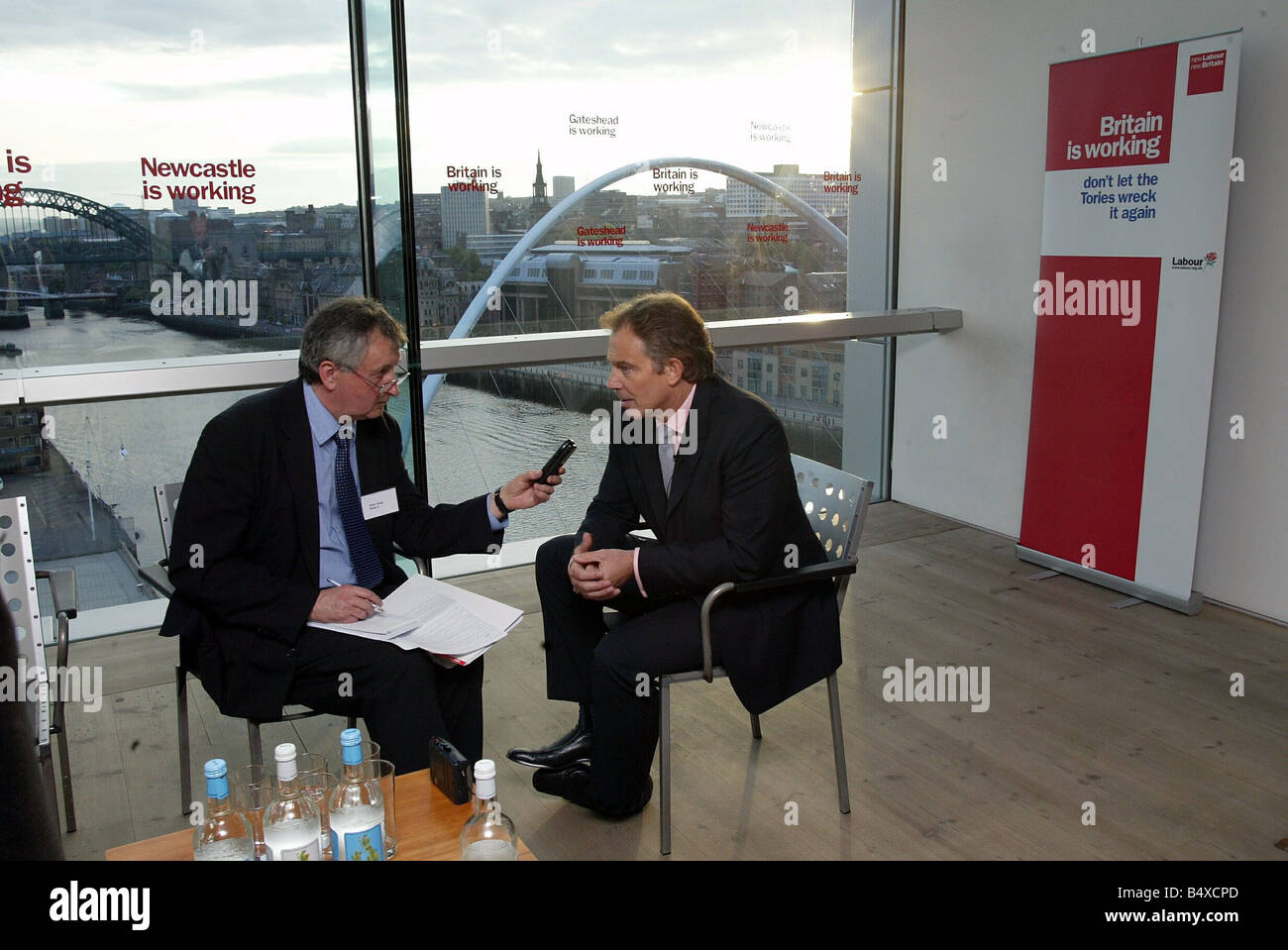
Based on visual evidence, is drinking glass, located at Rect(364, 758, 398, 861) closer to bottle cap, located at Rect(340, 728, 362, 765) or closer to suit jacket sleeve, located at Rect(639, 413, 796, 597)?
bottle cap, located at Rect(340, 728, 362, 765)

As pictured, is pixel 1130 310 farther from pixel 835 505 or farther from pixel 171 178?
pixel 171 178

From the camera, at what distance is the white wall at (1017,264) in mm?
3850

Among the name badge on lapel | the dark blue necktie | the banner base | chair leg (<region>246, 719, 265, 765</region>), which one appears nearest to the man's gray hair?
the dark blue necktie

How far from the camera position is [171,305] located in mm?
3877

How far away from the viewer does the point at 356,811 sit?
166 cm

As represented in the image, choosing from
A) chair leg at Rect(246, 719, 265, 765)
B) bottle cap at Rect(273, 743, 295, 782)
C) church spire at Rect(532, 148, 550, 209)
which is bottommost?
chair leg at Rect(246, 719, 265, 765)

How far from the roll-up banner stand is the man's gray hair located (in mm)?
2848

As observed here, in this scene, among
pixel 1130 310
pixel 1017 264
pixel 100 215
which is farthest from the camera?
pixel 1017 264

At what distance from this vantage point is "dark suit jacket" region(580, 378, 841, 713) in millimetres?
2541

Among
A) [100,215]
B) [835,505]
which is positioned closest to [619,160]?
[100,215]

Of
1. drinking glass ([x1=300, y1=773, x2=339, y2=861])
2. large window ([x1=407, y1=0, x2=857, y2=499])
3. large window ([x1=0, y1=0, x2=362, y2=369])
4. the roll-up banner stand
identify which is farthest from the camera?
large window ([x1=407, y1=0, x2=857, y2=499])

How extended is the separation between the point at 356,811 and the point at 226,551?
0.97 metres
